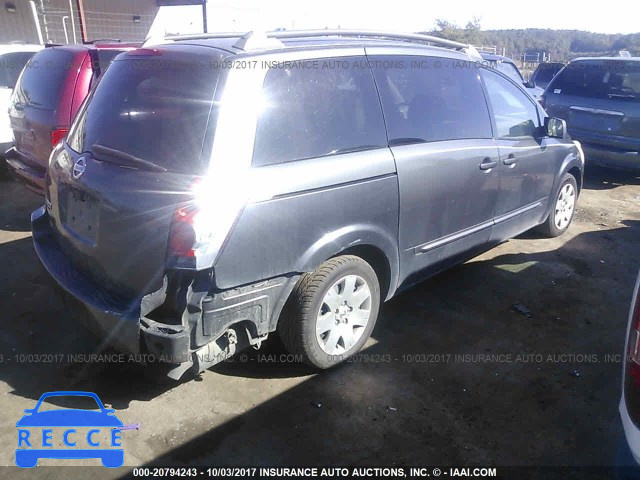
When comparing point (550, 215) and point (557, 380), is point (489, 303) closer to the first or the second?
point (557, 380)

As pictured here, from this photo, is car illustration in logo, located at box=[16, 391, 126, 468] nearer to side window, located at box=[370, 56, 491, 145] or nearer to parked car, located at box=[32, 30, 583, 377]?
parked car, located at box=[32, 30, 583, 377]

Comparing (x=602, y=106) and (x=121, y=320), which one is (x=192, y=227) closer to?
(x=121, y=320)

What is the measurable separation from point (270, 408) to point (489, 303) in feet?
6.85

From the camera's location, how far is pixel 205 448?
8.72 feet

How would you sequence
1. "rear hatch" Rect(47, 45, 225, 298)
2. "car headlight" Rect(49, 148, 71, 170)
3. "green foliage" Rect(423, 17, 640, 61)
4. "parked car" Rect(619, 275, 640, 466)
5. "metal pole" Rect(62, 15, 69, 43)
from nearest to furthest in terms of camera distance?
"parked car" Rect(619, 275, 640, 466) < "rear hatch" Rect(47, 45, 225, 298) < "car headlight" Rect(49, 148, 71, 170) < "metal pole" Rect(62, 15, 69, 43) < "green foliage" Rect(423, 17, 640, 61)

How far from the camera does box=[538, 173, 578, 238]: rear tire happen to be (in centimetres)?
528

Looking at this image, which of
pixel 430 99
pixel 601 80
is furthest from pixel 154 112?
pixel 601 80

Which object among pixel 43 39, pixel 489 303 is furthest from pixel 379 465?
pixel 43 39

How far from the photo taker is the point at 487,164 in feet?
13.0

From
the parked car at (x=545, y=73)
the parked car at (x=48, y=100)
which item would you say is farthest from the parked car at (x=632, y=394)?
the parked car at (x=545, y=73)

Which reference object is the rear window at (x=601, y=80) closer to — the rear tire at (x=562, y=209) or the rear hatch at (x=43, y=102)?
the rear tire at (x=562, y=209)

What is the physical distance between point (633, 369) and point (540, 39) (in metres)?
57.5

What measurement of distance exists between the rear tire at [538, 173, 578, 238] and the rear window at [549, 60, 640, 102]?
9.20 ft

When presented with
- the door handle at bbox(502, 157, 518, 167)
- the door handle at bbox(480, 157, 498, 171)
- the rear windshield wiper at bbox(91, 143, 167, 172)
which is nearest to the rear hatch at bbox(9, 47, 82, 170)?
the rear windshield wiper at bbox(91, 143, 167, 172)
